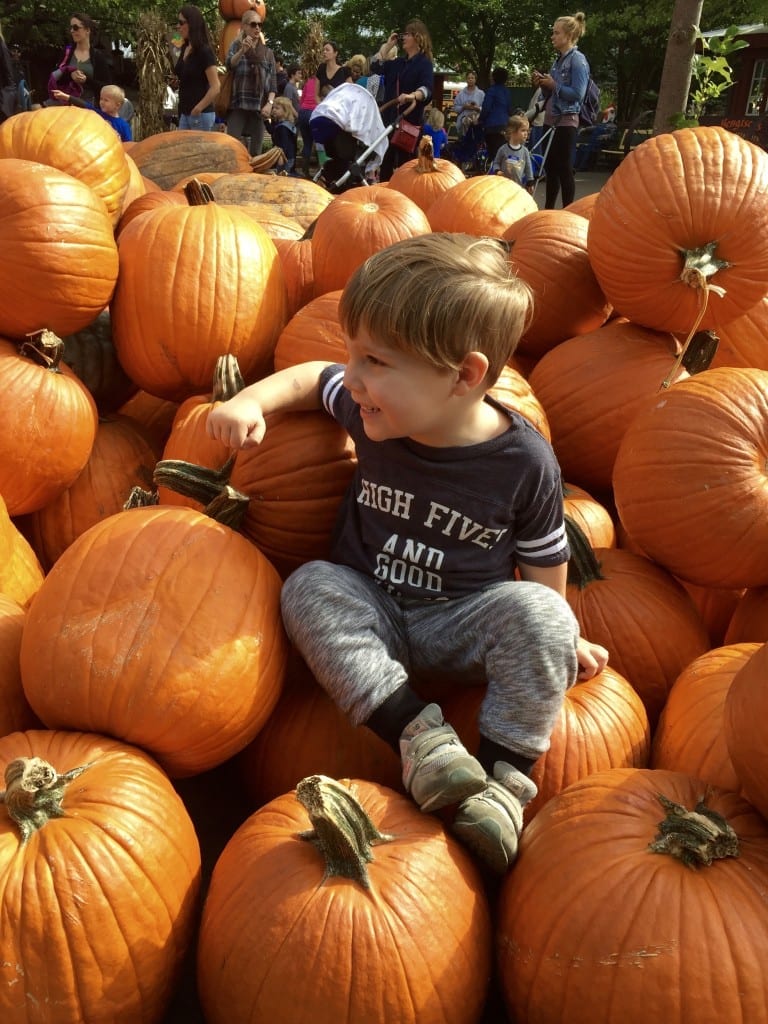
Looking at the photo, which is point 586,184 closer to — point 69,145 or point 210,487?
point 69,145

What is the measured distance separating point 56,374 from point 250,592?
1.29 m

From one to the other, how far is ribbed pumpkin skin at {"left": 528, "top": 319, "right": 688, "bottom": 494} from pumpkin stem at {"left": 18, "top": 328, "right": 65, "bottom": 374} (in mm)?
1745

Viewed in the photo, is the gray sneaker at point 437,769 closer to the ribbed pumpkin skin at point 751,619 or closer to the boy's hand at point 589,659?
the boy's hand at point 589,659

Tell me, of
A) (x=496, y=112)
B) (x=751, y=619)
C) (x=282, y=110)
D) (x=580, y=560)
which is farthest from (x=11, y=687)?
(x=282, y=110)

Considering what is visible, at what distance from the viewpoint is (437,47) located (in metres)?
38.2

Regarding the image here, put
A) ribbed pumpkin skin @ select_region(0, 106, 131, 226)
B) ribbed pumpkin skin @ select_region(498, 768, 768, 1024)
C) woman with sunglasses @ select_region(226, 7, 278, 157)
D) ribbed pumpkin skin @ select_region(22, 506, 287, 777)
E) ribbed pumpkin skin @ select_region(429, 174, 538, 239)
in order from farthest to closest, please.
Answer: woman with sunglasses @ select_region(226, 7, 278, 157) < ribbed pumpkin skin @ select_region(429, 174, 538, 239) < ribbed pumpkin skin @ select_region(0, 106, 131, 226) < ribbed pumpkin skin @ select_region(22, 506, 287, 777) < ribbed pumpkin skin @ select_region(498, 768, 768, 1024)

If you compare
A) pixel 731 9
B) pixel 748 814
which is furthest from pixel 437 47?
pixel 748 814

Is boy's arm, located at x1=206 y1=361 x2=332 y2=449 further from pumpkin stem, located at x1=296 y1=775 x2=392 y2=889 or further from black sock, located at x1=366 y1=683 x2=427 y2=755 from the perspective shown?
pumpkin stem, located at x1=296 y1=775 x2=392 y2=889

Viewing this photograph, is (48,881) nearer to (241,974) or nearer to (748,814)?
(241,974)

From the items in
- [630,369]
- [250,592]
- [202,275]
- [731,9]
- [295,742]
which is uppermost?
[731,9]

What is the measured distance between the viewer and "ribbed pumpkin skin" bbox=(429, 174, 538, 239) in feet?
13.4

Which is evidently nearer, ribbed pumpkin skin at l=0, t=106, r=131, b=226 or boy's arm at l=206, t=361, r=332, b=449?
boy's arm at l=206, t=361, r=332, b=449

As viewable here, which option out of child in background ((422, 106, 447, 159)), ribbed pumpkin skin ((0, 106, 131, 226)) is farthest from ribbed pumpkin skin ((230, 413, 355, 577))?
child in background ((422, 106, 447, 159))

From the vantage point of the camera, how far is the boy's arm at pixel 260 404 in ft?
6.93
